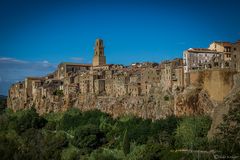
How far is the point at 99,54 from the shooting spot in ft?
274

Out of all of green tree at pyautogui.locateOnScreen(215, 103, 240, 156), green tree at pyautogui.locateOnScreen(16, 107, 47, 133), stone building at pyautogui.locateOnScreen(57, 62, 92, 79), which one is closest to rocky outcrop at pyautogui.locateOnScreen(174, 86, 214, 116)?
green tree at pyautogui.locateOnScreen(215, 103, 240, 156)

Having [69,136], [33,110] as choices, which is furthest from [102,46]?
[69,136]

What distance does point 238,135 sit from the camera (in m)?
12.8

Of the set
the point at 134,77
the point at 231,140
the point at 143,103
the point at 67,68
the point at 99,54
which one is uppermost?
the point at 99,54

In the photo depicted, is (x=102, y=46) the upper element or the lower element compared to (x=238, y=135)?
upper

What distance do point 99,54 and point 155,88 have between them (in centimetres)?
3742

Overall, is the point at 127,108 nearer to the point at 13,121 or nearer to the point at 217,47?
the point at 217,47

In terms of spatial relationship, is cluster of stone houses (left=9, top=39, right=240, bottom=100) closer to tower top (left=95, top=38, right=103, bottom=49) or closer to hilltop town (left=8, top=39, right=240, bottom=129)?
hilltop town (left=8, top=39, right=240, bottom=129)

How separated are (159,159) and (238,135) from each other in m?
21.4

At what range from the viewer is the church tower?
82.3 meters

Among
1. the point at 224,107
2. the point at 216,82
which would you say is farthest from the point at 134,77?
the point at 224,107

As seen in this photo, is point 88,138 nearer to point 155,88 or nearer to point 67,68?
point 155,88

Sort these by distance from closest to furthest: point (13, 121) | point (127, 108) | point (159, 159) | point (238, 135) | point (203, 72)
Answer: point (238, 135) → point (159, 159) → point (203, 72) → point (127, 108) → point (13, 121)

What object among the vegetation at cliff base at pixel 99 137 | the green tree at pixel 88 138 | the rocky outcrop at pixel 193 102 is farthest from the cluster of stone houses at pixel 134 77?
the green tree at pixel 88 138
